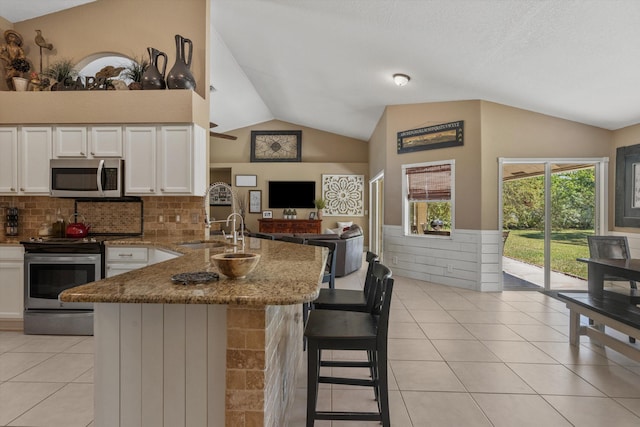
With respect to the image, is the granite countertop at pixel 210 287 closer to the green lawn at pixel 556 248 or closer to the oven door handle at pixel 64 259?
the oven door handle at pixel 64 259

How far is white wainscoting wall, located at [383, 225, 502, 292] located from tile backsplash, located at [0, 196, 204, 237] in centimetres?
356

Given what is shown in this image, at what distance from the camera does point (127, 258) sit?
11.3 feet

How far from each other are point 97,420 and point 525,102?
5.65 m

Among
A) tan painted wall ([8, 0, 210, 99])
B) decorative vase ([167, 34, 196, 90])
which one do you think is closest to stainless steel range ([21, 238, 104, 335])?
decorative vase ([167, 34, 196, 90])

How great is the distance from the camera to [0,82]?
3828mm

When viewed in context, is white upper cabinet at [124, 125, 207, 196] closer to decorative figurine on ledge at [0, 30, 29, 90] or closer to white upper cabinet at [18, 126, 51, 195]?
white upper cabinet at [18, 126, 51, 195]

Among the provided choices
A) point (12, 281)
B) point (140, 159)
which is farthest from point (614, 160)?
point (12, 281)

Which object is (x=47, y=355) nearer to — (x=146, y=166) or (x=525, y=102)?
(x=146, y=166)

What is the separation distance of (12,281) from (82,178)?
120 centimetres

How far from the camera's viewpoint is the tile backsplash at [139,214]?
398 cm

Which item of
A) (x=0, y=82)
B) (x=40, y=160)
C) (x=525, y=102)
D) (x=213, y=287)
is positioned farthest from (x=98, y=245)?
(x=525, y=102)

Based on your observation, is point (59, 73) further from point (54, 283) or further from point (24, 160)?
point (54, 283)

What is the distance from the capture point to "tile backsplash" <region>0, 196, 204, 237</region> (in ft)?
13.1

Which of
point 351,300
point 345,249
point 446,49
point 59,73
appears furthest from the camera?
point 345,249
